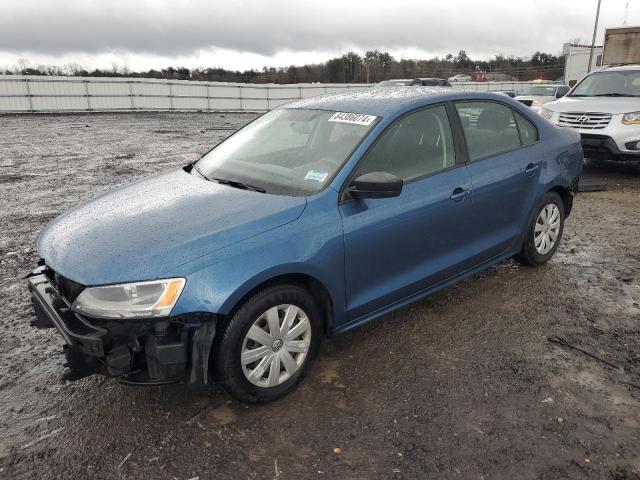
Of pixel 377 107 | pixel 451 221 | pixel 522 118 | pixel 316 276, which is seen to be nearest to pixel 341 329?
pixel 316 276

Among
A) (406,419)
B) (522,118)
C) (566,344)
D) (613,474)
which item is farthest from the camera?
(522,118)

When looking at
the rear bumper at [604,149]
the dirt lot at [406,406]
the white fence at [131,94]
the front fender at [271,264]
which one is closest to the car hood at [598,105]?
the rear bumper at [604,149]

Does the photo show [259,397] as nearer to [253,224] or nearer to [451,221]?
[253,224]

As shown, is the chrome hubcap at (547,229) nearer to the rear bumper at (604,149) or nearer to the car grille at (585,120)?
the rear bumper at (604,149)

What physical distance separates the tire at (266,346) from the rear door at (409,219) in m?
0.35

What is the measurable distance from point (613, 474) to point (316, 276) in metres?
1.71

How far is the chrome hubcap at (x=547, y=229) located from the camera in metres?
4.59

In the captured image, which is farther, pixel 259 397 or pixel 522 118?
pixel 522 118

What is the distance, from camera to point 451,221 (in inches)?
143

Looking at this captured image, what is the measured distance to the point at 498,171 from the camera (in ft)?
13.0

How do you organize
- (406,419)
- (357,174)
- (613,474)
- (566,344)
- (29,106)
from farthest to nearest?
(29,106) → (566,344) → (357,174) → (406,419) → (613,474)

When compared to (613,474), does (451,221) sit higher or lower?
higher

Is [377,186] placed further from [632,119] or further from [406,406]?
[632,119]

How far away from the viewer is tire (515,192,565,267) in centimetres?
450
